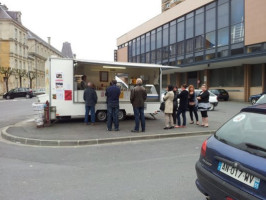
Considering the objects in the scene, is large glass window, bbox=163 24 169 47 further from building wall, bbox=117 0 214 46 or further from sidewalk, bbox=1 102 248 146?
sidewalk, bbox=1 102 248 146

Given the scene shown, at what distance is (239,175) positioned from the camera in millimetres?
2623

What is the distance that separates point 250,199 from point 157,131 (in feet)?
20.7

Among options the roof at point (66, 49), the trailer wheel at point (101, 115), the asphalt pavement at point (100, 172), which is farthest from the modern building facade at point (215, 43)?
the roof at point (66, 49)

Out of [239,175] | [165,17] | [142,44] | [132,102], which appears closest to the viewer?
[239,175]

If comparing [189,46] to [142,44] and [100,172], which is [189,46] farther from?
[100,172]

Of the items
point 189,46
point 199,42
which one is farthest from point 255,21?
point 189,46

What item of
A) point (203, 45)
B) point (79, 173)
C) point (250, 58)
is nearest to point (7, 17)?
point (203, 45)

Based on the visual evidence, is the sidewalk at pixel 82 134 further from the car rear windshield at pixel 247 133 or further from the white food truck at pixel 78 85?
the car rear windshield at pixel 247 133

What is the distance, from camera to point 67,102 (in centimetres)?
995

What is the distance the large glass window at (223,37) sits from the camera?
84.8ft

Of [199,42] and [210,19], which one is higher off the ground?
[210,19]

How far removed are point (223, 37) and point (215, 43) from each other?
1.12 meters

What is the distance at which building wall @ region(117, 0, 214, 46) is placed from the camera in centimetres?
3019

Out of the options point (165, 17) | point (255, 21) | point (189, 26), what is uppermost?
point (165, 17)
